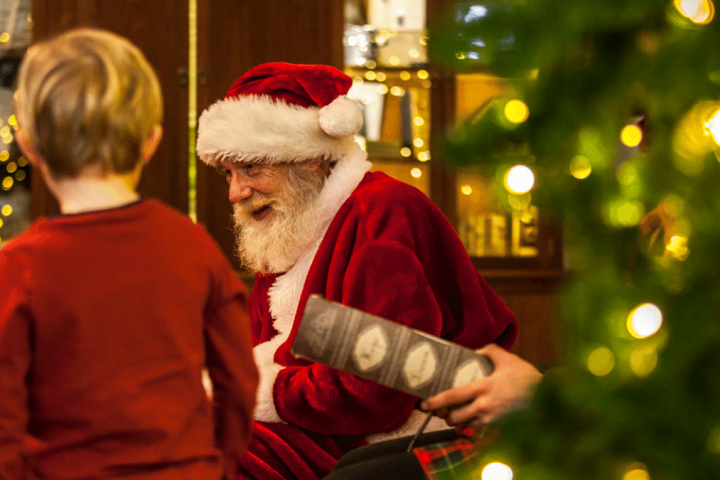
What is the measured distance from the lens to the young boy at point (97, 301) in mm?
730

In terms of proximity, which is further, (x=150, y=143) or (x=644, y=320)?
(x=150, y=143)

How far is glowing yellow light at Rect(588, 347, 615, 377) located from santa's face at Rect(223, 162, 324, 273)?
1.17m

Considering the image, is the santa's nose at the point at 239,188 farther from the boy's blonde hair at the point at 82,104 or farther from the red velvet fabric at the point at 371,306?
the boy's blonde hair at the point at 82,104

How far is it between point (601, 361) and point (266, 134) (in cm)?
124

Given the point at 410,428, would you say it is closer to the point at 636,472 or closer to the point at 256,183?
the point at 256,183

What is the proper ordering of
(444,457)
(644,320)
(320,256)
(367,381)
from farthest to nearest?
(320,256) < (367,381) < (444,457) < (644,320)

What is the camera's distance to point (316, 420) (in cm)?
127

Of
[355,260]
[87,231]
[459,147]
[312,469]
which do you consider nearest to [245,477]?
[312,469]

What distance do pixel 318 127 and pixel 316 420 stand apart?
27.2 inches

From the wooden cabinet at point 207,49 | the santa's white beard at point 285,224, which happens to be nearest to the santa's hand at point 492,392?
the santa's white beard at point 285,224

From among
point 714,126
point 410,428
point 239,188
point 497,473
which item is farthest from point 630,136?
point 239,188

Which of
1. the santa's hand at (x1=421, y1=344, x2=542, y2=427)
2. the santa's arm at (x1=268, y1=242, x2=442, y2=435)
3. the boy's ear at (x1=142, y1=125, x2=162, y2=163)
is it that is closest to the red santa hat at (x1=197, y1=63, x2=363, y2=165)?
the santa's arm at (x1=268, y1=242, x2=442, y2=435)

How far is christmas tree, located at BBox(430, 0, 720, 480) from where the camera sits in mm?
431

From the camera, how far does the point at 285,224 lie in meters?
1.62
